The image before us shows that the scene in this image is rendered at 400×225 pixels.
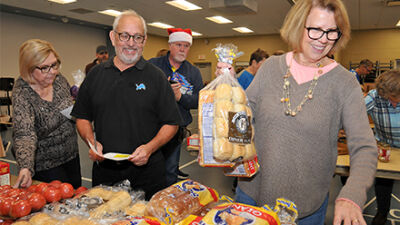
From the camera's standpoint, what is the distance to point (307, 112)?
1.27 m

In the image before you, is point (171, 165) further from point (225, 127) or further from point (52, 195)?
point (225, 127)

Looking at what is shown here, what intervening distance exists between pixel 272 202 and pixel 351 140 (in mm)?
443

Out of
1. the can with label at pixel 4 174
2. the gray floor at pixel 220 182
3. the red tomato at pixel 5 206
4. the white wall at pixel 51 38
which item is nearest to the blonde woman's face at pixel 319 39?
the red tomato at pixel 5 206

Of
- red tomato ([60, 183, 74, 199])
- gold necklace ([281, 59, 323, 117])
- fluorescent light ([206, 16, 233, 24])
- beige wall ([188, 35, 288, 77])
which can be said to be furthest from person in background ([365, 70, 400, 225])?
beige wall ([188, 35, 288, 77])

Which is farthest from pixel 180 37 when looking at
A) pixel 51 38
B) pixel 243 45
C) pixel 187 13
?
pixel 243 45

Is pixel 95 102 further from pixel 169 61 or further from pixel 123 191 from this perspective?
pixel 169 61

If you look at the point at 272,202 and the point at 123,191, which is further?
the point at 123,191

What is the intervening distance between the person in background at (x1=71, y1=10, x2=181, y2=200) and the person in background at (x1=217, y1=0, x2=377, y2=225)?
0.87 meters

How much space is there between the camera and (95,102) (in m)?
2.08

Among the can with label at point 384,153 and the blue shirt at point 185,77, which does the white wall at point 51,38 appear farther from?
the can with label at point 384,153

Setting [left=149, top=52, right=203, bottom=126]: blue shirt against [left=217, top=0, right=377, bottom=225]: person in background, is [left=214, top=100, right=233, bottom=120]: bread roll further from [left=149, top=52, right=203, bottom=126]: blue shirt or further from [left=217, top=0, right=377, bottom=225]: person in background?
[left=149, top=52, right=203, bottom=126]: blue shirt

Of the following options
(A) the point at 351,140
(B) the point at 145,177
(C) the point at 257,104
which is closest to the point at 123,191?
(B) the point at 145,177

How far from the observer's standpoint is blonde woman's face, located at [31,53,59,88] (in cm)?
212

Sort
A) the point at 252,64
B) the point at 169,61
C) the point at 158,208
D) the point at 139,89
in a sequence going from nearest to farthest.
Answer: the point at 158,208 → the point at 139,89 → the point at 169,61 → the point at 252,64
